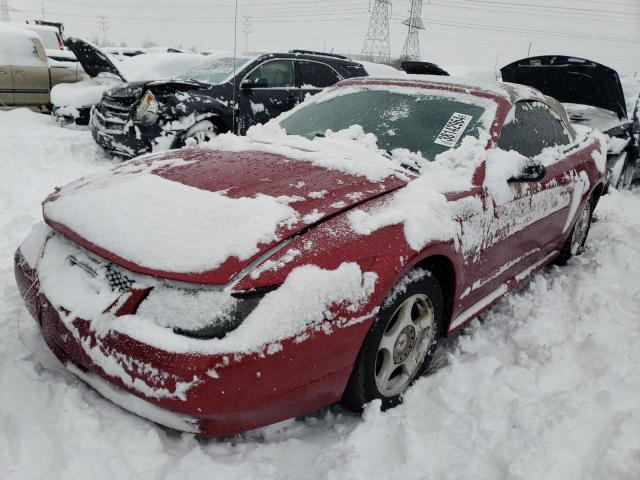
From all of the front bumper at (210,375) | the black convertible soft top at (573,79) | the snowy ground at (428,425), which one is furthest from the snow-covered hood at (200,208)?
the black convertible soft top at (573,79)

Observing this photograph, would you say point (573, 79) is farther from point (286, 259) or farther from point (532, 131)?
point (286, 259)

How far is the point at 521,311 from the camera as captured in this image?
10.9ft

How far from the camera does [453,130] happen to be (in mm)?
2895

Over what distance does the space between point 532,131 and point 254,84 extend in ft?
12.6

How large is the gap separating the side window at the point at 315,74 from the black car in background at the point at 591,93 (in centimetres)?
242

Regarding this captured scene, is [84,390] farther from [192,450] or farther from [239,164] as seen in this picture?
[239,164]

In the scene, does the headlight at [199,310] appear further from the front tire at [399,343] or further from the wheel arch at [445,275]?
the wheel arch at [445,275]

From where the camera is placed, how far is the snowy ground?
Answer: 187 centimetres

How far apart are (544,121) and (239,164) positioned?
2.34 metres

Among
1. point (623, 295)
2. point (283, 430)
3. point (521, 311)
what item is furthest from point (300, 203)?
point (623, 295)

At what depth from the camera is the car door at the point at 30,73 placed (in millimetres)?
8746

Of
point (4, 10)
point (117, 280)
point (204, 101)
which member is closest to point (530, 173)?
point (117, 280)

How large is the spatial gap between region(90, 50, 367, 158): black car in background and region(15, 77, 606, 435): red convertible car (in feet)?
9.62

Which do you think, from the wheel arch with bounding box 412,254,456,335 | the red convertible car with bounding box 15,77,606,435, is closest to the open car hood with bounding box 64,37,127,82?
the red convertible car with bounding box 15,77,606,435
